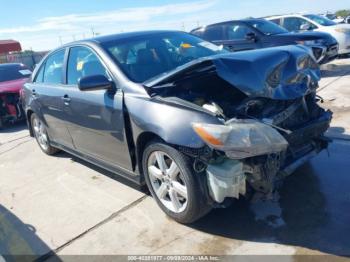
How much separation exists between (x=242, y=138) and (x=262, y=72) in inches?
28.5

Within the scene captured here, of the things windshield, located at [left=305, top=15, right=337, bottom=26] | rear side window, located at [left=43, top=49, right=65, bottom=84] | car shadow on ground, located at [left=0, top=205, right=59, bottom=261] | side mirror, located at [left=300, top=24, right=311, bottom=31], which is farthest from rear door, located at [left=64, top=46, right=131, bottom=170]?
windshield, located at [left=305, top=15, right=337, bottom=26]

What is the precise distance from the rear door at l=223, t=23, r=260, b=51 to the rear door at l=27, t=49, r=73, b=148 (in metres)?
5.74

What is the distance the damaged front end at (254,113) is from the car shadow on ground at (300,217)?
0.39 meters

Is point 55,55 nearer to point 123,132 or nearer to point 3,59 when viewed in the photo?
point 123,132

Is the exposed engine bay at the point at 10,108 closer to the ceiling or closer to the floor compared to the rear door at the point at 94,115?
closer to the floor

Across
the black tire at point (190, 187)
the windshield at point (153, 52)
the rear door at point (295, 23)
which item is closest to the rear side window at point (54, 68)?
the windshield at point (153, 52)

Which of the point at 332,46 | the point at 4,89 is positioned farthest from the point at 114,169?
the point at 332,46

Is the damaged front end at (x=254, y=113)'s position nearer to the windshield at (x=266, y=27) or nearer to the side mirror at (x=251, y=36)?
the side mirror at (x=251, y=36)

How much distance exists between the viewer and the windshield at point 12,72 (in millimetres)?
10417

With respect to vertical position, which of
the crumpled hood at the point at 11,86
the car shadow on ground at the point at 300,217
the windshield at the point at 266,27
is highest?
the windshield at the point at 266,27

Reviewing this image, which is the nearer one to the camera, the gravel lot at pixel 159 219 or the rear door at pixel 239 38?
the gravel lot at pixel 159 219

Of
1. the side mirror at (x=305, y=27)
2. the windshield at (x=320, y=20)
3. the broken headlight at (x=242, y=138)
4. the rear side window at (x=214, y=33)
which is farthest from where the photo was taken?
the windshield at (x=320, y=20)

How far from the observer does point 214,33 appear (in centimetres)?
1113

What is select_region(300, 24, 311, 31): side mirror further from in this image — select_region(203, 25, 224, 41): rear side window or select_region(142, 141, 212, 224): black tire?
select_region(142, 141, 212, 224): black tire
